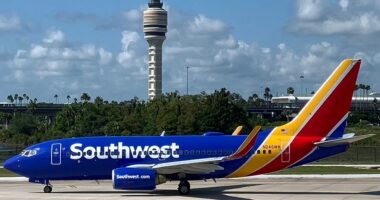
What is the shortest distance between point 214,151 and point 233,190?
2.55 meters

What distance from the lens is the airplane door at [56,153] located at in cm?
3441

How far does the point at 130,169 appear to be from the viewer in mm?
32875

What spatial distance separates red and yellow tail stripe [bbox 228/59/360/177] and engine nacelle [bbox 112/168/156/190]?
4084 mm

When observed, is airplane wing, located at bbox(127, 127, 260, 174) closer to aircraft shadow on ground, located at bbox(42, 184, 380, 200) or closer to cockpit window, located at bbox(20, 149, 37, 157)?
aircraft shadow on ground, located at bbox(42, 184, 380, 200)

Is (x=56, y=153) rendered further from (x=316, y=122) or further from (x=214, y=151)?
(x=316, y=122)

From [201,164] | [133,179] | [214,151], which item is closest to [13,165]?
[133,179]

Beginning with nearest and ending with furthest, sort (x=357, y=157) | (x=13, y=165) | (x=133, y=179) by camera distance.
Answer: (x=133, y=179), (x=13, y=165), (x=357, y=157)

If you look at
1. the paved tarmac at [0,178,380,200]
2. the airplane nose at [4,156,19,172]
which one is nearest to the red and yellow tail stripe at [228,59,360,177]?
the paved tarmac at [0,178,380,200]

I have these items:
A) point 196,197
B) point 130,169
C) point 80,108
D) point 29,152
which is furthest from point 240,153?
point 80,108

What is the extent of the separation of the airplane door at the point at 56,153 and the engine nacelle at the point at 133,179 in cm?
316

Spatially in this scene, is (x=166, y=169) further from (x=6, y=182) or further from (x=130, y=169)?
(x=6, y=182)

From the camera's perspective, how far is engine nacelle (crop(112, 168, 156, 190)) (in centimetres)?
3253

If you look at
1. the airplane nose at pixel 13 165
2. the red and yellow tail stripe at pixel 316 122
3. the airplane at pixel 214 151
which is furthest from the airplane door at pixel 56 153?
the red and yellow tail stripe at pixel 316 122

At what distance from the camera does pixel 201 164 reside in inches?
1277
